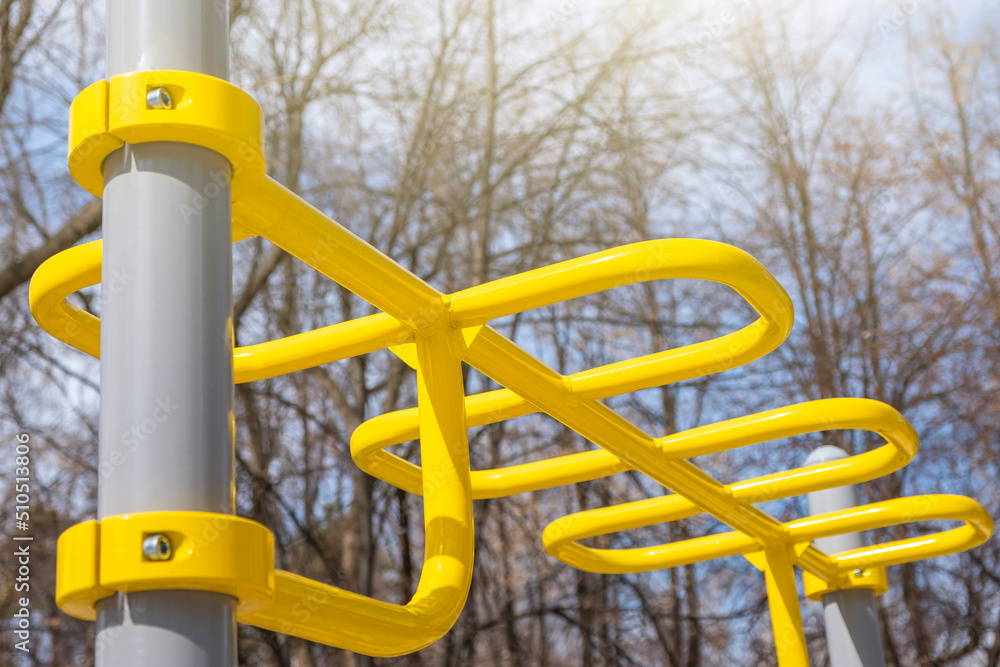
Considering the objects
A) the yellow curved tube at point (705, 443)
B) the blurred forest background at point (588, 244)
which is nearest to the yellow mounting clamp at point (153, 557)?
the yellow curved tube at point (705, 443)

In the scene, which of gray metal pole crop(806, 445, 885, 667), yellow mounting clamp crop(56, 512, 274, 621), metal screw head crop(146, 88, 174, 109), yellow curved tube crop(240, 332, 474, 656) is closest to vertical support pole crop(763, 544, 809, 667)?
gray metal pole crop(806, 445, 885, 667)

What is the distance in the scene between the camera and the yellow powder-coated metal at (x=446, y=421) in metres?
1.00

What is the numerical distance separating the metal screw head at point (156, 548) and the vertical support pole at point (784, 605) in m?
2.06

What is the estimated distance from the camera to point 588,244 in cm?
648

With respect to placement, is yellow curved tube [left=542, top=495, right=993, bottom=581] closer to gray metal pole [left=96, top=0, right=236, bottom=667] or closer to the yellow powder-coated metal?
the yellow powder-coated metal

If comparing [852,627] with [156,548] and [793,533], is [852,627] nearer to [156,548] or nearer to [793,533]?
[793,533]

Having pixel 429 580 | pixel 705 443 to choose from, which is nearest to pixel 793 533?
pixel 705 443

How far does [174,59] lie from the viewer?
104cm

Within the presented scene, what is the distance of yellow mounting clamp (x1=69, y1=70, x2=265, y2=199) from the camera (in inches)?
39.7

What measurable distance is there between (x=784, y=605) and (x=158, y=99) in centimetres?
219

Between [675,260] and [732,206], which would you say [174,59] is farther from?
[732,206]

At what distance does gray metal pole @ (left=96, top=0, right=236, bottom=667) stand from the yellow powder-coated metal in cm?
3

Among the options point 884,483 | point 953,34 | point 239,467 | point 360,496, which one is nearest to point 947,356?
point 884,483

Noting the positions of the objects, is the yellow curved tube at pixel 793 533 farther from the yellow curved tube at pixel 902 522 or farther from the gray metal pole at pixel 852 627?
the gray metal pole at pixel 852 627
